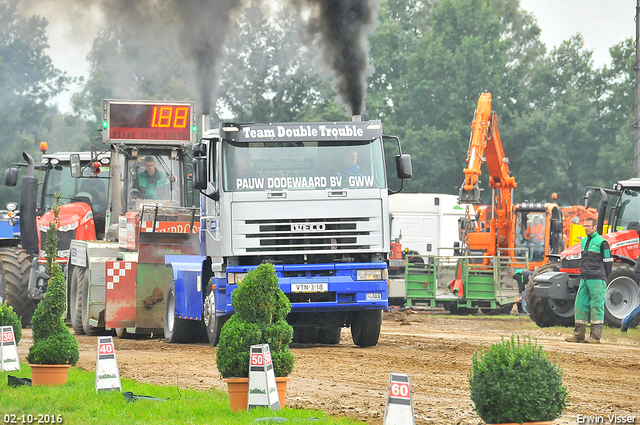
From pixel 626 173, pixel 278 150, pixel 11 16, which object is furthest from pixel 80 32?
Answer: pixel 626 173

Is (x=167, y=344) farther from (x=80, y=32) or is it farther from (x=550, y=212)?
(x=550, y=212)

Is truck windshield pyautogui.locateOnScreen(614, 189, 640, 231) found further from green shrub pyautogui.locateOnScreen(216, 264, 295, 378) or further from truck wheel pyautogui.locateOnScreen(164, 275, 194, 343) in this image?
green shrub pyautogui.locateOnScreen(216, 264, 295, 378)

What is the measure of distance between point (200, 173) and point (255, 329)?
6.34 m

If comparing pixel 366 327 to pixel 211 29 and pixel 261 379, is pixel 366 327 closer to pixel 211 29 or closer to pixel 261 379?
pixel 261 379

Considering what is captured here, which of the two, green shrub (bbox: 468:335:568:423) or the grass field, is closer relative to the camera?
green shrub (bbox: 468:335:568:423)

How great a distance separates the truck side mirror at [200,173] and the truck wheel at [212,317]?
1.47 m

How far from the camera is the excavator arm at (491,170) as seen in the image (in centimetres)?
2394

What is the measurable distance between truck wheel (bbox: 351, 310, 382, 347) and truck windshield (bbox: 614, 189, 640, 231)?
7.84 meters

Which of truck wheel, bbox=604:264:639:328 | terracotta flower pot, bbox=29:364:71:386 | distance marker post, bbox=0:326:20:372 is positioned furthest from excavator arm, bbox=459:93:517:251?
terracotta flower pot, bbox=29:364:71:386

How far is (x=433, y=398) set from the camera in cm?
916

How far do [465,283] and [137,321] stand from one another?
33.3 ft

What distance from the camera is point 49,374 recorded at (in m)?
9.95

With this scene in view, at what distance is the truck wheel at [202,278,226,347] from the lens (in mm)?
13948

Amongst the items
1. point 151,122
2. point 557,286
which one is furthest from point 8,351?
point 557,286
